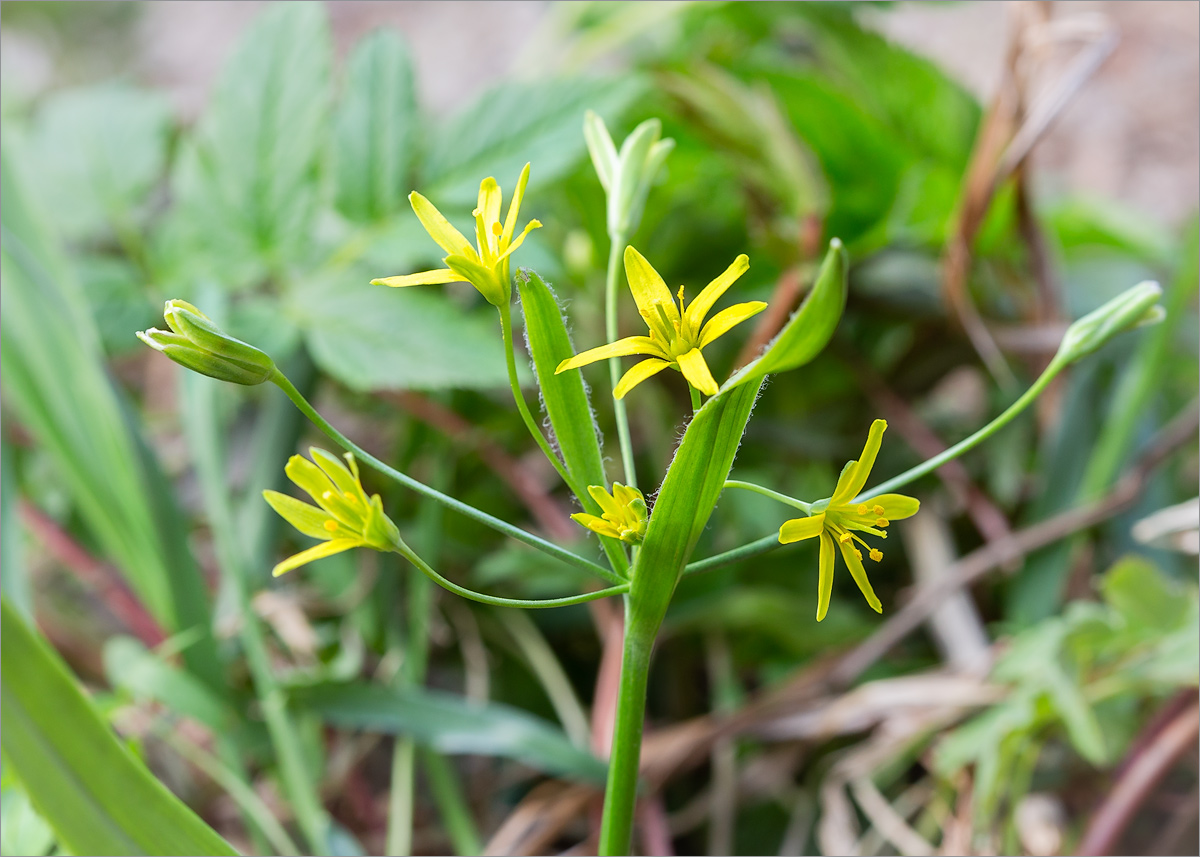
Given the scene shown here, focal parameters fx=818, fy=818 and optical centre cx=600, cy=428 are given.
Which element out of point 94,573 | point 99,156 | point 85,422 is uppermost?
point 99,156

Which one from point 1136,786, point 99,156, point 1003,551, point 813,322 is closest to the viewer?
point 813,322

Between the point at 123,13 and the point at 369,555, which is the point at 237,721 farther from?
the point at 123,13

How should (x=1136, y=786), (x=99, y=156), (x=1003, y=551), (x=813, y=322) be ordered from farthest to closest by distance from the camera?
(x=99, y=156)
(x=1003, y=551)
(x=1136, y=786)
(x=813, y=322)

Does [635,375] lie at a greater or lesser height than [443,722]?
greater

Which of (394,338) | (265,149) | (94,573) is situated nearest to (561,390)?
(394,338)

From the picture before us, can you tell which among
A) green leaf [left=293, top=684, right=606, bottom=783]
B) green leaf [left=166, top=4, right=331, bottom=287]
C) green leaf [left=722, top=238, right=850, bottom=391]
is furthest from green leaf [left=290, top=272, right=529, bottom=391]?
green leaf [left=722, top=238, right=850, bottom=391]

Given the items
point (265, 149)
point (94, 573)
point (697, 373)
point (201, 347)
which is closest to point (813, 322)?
point (697, 373)

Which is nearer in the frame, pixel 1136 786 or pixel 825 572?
pixel 825 572

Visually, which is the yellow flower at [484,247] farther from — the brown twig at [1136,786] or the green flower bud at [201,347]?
the brown twig at [1136,786]

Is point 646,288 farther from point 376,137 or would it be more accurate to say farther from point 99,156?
point 99,156
